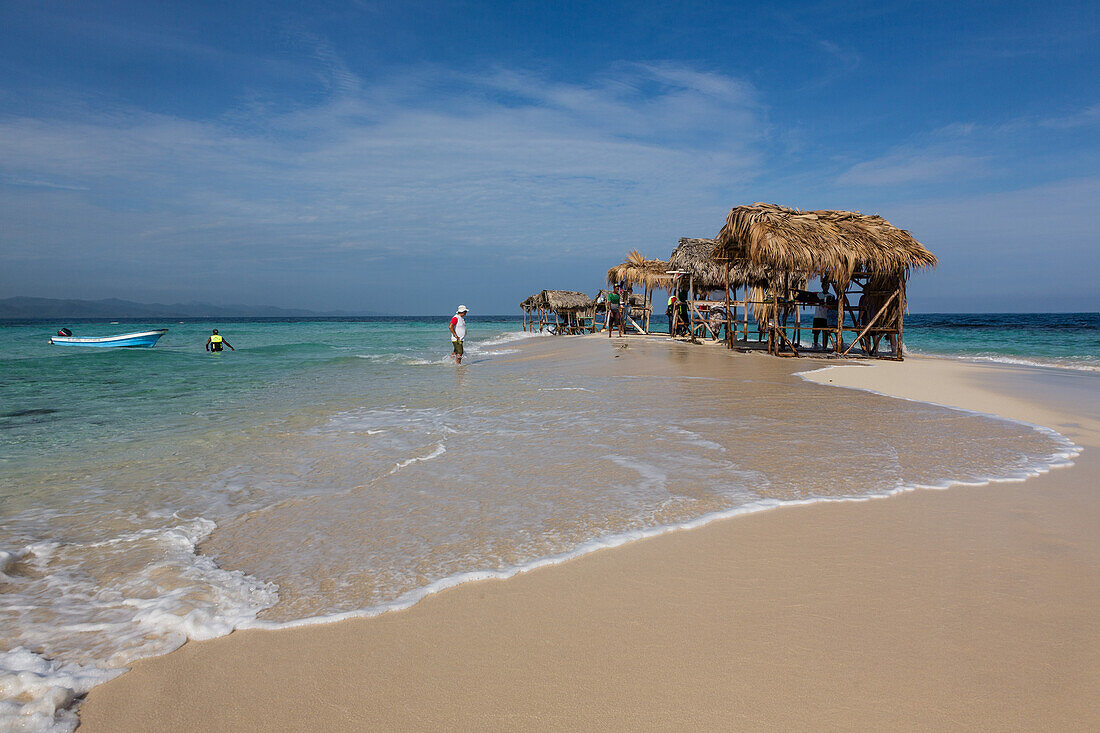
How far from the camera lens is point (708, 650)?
228 cm

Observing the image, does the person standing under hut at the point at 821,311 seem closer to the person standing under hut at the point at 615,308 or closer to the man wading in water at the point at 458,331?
the man wading in water at the point at 458,331

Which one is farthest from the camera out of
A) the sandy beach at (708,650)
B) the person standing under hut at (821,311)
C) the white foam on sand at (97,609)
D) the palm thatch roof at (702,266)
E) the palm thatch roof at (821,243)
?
the palm thatch roof at (702,266)

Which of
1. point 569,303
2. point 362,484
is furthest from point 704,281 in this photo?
point 362,484

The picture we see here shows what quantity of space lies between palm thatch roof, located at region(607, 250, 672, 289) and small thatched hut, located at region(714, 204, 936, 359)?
1296 centimetres

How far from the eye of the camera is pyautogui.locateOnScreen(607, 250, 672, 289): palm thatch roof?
30.8 meters

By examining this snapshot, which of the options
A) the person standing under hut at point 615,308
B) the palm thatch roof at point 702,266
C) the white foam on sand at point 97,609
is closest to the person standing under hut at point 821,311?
the palm thatch roof at point 702,266

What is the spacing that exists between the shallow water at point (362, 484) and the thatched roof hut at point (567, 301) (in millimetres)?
28525

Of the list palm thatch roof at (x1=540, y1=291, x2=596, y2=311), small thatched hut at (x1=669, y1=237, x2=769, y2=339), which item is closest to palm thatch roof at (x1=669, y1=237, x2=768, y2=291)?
small thatched hut at (x1=669, y1=237, x2=769, y2=339)

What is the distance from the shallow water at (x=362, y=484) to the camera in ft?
9.15

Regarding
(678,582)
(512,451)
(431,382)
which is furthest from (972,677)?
(431,382)

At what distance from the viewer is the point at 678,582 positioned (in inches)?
113

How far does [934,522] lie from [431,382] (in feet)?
32.2

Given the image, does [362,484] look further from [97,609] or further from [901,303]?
[901,303]

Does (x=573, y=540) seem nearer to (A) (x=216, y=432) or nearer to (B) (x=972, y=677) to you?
(B) (x=972, y=677)
